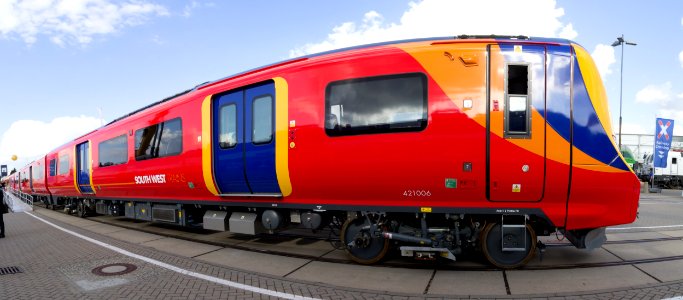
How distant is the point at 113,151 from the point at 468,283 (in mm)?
10689

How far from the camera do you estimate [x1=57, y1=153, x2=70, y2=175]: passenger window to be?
1478 cm

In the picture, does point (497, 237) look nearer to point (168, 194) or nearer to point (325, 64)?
point (325, 64)

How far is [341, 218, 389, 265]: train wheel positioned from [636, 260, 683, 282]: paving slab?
3.67 metres

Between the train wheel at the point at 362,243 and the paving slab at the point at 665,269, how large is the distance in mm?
3669

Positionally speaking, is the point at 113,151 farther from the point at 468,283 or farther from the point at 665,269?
the point at 665,269

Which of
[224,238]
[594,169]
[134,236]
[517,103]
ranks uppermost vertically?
[517,103]

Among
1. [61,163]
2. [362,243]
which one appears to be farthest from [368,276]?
[61,163]

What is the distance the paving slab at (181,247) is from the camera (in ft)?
22.6

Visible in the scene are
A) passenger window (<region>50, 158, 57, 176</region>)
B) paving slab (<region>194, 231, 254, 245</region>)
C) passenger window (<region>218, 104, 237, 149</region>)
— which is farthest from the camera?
passenger window (<region>50, 158, 57, 176</region>)

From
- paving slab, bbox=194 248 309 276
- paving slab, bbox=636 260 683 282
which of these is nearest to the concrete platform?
paving slab, bbox=636 260 683 282

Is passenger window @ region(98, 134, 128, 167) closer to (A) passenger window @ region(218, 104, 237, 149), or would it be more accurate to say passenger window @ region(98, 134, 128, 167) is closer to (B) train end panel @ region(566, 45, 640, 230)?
(A) passenger window @ region(218, 104, 237, 149)

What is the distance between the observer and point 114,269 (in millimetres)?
5836

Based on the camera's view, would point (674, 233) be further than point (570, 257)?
Yes

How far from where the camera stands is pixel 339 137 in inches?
211
